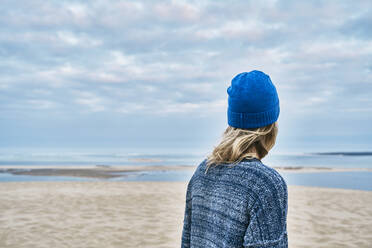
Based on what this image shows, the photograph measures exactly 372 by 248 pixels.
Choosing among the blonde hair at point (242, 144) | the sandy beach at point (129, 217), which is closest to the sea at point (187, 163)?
the blonde hair at point (242, 144)

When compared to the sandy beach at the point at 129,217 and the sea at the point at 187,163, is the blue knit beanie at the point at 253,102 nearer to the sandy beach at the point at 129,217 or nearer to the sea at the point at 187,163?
the sea at the point at 187,163

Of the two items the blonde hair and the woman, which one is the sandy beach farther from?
the blonde hair

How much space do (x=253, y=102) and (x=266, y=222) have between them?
50 cm

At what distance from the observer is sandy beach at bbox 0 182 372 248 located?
782cm

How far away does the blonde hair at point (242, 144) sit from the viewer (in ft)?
5.08

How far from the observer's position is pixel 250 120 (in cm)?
158

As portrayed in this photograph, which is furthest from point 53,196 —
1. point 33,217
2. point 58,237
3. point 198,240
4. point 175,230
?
point 198,240

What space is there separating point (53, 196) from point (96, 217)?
380 cm

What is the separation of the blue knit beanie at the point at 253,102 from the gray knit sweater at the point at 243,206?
18 centimetres

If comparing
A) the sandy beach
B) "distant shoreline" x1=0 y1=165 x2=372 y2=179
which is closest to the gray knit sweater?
the sandy beach

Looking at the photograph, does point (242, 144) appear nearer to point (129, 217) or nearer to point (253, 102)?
point (253, 102)

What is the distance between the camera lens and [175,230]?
28.4 ft

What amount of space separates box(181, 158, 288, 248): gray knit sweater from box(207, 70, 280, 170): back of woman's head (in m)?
0.06

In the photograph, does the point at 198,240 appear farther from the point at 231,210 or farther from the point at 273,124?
the point at 273,124
